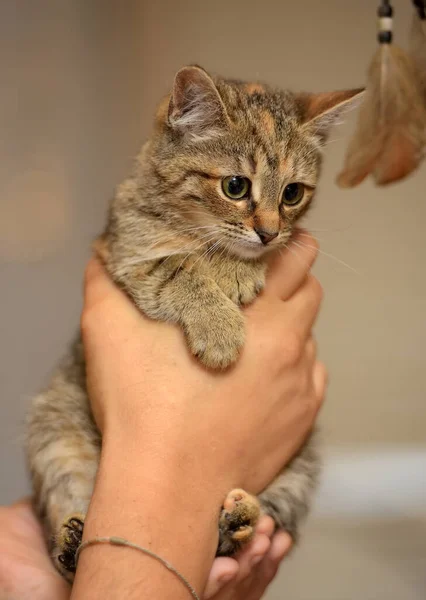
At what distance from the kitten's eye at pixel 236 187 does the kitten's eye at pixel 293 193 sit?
108 mm

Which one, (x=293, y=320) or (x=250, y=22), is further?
(x=250, y=22)

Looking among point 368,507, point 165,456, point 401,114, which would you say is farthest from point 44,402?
point 368,507

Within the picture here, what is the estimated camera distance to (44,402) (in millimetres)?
1469

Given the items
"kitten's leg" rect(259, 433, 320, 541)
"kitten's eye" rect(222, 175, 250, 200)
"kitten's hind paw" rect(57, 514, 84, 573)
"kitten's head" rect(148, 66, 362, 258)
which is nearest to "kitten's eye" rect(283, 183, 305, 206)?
"kitten's head" rect(148, 66, 362, 258)

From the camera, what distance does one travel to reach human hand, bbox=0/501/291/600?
3.84ft

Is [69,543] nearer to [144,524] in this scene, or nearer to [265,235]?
[144,524]

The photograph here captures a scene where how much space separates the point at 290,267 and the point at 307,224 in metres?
0.75

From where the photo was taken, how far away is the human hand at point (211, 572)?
3.84 ft

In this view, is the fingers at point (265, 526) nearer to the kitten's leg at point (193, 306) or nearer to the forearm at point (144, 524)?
the forearm at point (144, 524)

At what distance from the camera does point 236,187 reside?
1.24 m

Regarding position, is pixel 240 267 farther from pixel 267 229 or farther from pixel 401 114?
pixel 401 114

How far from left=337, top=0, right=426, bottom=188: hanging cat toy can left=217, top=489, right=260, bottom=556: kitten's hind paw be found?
0.62m

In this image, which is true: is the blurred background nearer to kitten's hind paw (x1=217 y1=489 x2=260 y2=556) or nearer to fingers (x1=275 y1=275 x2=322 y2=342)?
fingers (x1=275 y1=275 x2=322 y2=342)

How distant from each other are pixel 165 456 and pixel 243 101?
76 cm
